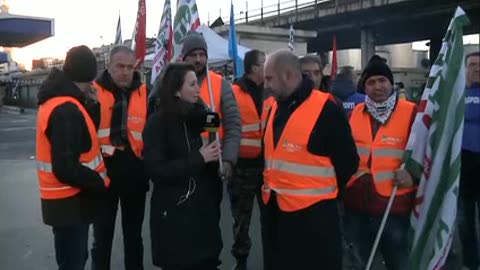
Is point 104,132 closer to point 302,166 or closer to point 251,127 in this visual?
point 251,127

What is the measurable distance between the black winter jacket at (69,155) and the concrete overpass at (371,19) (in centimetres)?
2821

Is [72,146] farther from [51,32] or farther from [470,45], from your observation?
[51,32]

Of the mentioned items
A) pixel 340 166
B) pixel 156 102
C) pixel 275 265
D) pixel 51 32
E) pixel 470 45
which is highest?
pixel 51 32

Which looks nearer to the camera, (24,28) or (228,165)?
(228,165)

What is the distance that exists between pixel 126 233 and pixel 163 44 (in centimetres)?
392

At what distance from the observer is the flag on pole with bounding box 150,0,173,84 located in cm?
781

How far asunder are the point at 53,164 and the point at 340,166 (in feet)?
5.84

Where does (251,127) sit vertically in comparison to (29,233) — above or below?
above

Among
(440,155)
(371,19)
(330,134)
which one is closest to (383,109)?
(440,155)

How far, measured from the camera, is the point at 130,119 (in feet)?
14.8

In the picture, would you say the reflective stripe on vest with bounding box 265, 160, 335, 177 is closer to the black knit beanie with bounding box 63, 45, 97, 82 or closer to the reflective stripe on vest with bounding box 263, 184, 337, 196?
the reflective stripe on vest with bounding box 263, 184, 337, 196

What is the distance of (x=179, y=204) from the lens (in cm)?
345

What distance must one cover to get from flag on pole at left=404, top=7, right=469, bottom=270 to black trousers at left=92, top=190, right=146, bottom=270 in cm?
218

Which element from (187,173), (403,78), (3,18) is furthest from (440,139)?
(403,78)
